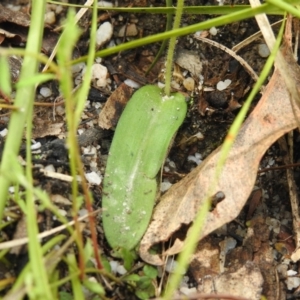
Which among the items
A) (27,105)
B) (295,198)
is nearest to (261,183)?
(295,198)

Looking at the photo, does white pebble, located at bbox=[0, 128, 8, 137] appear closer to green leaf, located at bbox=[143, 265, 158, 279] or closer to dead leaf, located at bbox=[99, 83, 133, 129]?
dead leaf, located at bbox=[99, 83, 133, 129]

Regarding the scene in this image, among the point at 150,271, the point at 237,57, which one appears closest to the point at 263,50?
the point at 237,57

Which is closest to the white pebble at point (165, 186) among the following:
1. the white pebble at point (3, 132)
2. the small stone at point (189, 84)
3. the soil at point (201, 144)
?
the soil at point (201, 144)

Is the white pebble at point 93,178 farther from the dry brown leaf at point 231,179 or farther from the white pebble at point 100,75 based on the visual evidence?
the white pebble at point 100,75

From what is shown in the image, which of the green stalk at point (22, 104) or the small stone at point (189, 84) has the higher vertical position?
the green stalk at point (22, 104)

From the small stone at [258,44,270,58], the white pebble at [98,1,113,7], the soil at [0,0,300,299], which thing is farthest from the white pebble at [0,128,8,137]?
the small stone at [258,44,270,58]

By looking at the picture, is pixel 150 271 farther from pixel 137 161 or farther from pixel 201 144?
pixel 201 144
